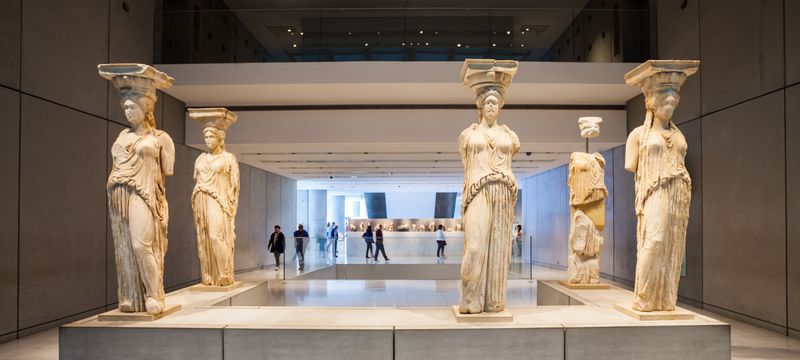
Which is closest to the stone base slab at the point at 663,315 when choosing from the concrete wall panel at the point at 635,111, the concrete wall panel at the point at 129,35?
the concrete wall panel at the point at 635,111

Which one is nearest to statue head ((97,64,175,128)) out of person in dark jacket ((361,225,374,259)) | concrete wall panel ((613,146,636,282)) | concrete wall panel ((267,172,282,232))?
concrete wall panel ((613,146,636,282))

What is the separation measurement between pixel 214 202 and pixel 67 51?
10.7 feet

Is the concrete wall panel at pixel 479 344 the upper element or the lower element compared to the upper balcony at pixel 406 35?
lower

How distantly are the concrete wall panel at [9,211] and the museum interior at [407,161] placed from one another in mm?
26

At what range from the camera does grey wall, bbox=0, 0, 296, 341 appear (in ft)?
21.5

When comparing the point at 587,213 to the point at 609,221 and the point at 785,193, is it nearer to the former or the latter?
the point at 785,193

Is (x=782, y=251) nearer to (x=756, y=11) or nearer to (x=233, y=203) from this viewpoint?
(x=756, y=11)

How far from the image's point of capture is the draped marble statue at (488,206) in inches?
193

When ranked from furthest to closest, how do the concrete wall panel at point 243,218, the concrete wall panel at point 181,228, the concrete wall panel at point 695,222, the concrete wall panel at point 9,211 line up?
the concrete wall panel at point 243,218 → the concrete wall panel at point 181,228 → the concrete wall panel at point 695,222 → the concrete wall panel at point 9,211

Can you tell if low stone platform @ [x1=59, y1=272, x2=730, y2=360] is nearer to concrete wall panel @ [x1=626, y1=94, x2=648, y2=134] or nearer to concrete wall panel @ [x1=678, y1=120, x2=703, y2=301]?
concrete wall panel @ [x1=678, y1=120, x2=703, y2=301]

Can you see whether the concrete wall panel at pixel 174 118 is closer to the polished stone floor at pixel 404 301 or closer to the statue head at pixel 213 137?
the statue head at pixel 213 137

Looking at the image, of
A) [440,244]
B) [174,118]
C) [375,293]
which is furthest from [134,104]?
[440,244]

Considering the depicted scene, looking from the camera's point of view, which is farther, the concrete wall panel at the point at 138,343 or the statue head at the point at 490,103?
the statue head at the point at 490,103

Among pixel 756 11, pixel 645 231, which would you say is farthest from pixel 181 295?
pixel 756 11
